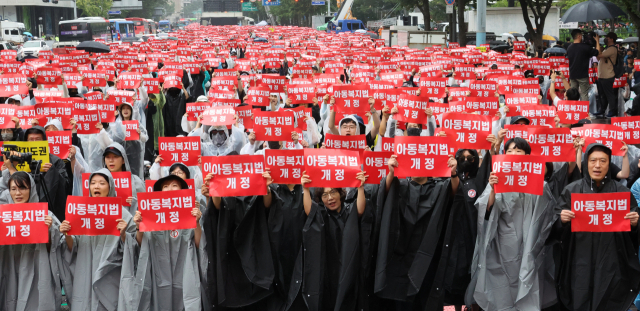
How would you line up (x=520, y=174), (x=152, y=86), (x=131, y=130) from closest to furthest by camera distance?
1. (x=520, y=174)
2. (x=131, y=130)
3. (x=152, y=86)

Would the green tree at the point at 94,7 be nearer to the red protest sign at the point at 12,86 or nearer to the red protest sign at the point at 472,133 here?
the red protest sign at the point at 12,86

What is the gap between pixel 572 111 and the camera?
8.33m

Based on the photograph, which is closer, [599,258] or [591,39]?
[599,258]

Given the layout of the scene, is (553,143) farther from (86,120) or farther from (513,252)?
(86,120)

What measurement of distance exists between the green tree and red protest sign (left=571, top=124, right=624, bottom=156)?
229 ft

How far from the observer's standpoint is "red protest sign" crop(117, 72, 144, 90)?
38.7ft

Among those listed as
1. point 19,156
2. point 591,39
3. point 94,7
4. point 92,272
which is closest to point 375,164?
point 92,272

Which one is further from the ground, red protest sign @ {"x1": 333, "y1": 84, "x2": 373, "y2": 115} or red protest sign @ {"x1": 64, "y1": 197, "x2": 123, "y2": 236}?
red protest sign @ {"x1": 333, "y1": 84, "x2": 373, "y2": 115}

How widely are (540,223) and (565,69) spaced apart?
9.74 m

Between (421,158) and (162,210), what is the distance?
1867 millimetres

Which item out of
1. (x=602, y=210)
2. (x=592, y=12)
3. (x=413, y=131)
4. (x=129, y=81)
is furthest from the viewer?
(x=592, y=12)

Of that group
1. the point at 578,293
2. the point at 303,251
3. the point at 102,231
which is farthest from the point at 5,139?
the point at 578,293

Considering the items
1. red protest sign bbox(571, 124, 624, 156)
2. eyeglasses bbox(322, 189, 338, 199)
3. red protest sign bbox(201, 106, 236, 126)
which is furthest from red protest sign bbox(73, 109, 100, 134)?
red protest sign bbox(571, 124, 624, 156)

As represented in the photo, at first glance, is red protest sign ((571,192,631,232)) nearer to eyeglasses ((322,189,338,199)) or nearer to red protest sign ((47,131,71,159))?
eyeglasses ((322,189,338,199))
